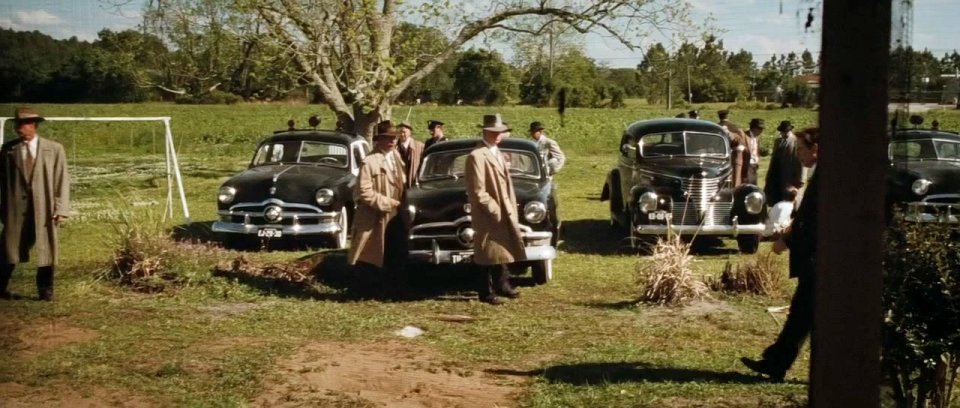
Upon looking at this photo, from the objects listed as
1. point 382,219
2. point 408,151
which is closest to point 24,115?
point 382,219

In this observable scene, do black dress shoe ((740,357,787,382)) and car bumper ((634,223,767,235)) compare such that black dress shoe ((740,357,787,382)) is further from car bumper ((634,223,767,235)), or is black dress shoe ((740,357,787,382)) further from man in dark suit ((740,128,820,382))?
car bumper ((634,223,767,235))

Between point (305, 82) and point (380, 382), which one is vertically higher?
point (305, 82)

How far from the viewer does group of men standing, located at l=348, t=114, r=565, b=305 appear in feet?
31.3

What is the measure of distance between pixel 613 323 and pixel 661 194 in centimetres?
474

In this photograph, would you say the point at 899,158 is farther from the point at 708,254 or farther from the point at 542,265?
the point at 708,254

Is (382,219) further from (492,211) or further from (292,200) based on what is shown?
(292,200)

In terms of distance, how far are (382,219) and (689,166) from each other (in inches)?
197

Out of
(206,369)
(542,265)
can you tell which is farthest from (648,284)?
(206,369)

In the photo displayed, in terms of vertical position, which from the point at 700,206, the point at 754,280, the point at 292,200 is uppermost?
the point at 292,200

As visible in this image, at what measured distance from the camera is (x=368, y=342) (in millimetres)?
8047

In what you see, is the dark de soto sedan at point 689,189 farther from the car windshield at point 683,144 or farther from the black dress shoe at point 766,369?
the black dress shoe at point 766,369

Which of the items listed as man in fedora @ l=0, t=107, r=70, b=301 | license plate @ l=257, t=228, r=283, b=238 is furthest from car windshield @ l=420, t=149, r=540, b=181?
man in fedora @ l=0, t=107, r=70, b=301

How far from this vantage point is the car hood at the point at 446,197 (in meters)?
10.4

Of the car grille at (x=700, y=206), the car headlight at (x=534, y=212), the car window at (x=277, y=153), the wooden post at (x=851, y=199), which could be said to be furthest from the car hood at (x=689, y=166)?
the wooden post at (x=851, y=199)
